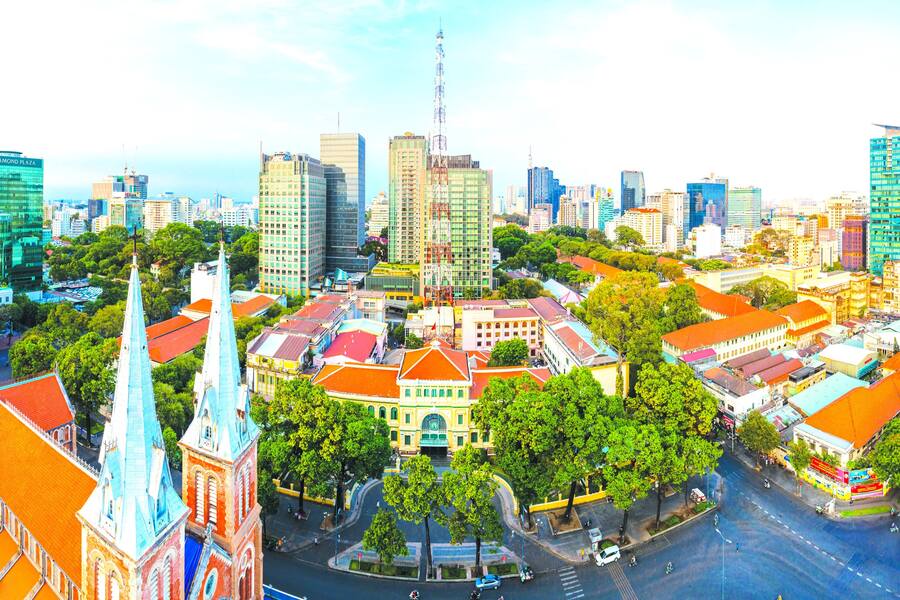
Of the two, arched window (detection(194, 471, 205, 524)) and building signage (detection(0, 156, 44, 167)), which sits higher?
building signage (detection(0, 156, 44, 167))

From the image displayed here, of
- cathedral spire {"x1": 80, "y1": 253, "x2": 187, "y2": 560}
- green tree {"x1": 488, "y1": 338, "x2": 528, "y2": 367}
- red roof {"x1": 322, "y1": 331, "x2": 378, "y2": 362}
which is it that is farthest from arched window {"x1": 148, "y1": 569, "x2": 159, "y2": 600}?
green tree {"x1": 488, "y1": 338, "x2": 528, "y2": 367}

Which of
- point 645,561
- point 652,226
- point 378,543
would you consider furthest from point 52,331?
point 652,226

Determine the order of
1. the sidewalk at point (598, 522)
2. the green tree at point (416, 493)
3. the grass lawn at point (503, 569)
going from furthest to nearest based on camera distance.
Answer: the sidewalk at point (598, 522)
the grass lawn at point (503, 569)
the green tree at point (416, 493)

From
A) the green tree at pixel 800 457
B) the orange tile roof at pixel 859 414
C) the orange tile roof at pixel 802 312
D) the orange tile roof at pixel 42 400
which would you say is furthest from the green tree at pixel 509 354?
the orange tile roof at pixel 802 312

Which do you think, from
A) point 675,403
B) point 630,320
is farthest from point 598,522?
point 630,320

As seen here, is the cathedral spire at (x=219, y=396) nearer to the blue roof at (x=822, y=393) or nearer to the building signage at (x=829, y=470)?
the building signage at (x=829, y=470)

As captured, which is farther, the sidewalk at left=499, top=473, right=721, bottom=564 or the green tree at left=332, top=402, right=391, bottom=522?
the sidewalk at left=499, top=473, right=721, bottom=564

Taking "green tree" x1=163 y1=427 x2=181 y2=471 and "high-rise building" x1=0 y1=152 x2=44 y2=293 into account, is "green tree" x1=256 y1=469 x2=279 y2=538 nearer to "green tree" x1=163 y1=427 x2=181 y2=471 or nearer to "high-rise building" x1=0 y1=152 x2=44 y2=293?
"green tree" x1=163 y1=427 x2=181 y2=471
